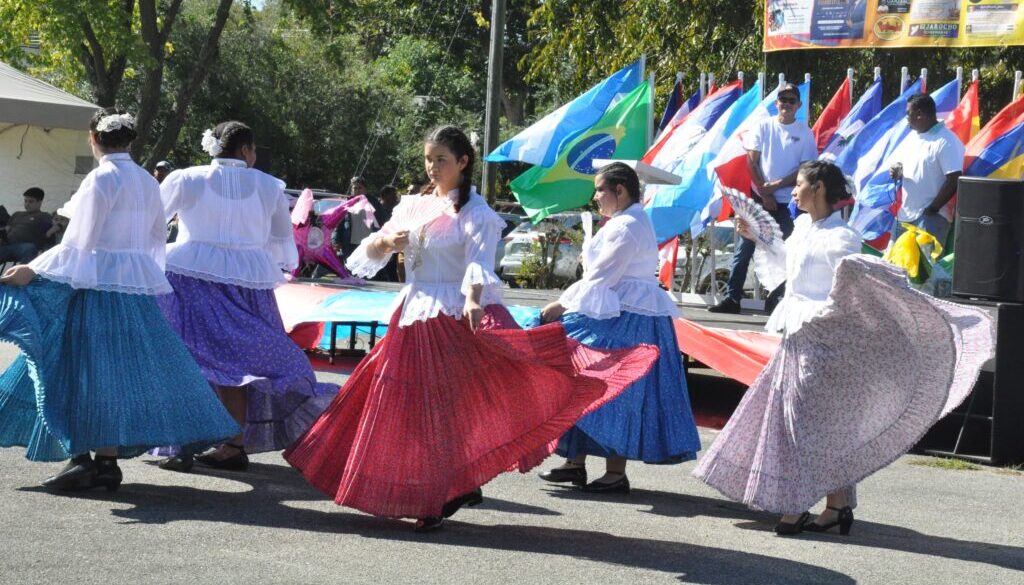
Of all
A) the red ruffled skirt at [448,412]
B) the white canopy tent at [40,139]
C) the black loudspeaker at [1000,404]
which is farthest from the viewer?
the white canopy tent at [40,139]

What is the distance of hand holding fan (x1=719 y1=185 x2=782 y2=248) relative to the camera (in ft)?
23.9

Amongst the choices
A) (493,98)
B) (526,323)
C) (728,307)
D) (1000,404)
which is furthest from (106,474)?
(493,98)

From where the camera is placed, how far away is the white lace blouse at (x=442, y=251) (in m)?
6.20

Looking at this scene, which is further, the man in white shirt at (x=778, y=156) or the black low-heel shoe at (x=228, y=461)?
the man in white shirt at (x=778, y=156)

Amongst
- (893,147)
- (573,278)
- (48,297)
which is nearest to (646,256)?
(48,297)

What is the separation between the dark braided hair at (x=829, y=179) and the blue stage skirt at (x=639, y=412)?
131cm

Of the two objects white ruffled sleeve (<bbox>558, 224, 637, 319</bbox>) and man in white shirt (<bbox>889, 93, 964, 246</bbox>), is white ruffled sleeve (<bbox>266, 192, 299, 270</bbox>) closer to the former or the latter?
white ruffled sleeve (<bbox>558, 224, 637, 319</bbox>)

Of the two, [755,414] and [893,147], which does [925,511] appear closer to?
[755,414]

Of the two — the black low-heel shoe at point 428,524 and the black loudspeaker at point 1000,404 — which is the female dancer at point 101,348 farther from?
the black loudspeaker at point 1000,404

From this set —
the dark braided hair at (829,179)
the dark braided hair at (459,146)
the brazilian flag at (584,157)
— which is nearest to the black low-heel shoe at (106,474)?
the dark braided hair at (459,146)

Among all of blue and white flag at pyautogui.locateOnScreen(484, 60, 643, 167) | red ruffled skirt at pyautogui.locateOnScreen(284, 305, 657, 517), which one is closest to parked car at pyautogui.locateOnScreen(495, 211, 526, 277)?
blue and white flag at pyautogui.locateOnScreen(484, 60, 643, 167)

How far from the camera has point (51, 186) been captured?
25594mm

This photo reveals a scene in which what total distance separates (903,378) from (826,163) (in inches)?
42.0

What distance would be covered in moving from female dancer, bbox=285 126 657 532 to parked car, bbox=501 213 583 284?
13.5m
